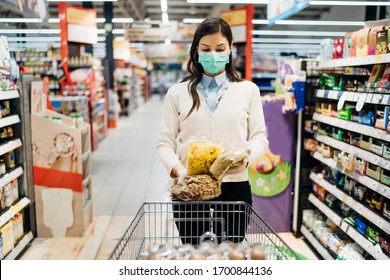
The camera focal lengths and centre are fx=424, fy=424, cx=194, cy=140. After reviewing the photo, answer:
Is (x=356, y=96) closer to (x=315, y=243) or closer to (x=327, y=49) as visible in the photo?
(x=327, y=49)

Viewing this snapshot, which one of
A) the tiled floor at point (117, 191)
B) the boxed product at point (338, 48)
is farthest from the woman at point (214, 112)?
the boxed product at point (338, 48)

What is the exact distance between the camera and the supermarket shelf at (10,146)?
11.6 feet

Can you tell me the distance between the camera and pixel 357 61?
3145 millimetres

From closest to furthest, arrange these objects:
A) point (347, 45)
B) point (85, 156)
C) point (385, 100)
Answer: point (385, 100) → point (347, 45) → point (85, 156)

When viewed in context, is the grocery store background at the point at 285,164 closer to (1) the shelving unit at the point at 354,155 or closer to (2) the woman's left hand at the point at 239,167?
(1) the shelving unit at the point at 354,155

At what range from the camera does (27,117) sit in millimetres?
4113

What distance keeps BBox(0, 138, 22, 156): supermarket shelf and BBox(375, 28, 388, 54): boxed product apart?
2.99 m

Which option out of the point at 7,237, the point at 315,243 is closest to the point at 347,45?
the point at 315,243

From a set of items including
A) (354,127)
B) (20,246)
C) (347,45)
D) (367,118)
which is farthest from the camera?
(20,246)

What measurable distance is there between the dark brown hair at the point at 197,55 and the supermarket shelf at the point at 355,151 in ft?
4.40

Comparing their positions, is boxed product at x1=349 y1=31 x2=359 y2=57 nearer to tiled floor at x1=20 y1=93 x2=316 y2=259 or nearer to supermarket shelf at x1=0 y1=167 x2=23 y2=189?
tiled floor at x1=20 y1=93 x2=316 y2=259

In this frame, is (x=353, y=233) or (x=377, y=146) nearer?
(x=377, y=146)

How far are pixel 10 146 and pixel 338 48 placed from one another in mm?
2969

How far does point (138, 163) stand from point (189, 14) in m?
17.2
